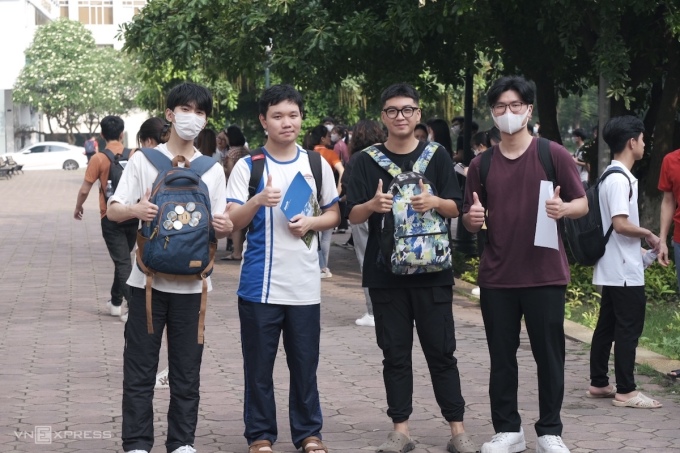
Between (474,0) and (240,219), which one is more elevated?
(474,0)

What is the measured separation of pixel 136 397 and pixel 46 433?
1.15m

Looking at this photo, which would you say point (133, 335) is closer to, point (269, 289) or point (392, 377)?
point (269, 289)

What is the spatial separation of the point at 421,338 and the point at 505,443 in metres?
0.67

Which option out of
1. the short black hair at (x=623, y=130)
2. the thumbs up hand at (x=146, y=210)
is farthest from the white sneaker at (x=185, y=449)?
the short black hair at (x=623, y=130)

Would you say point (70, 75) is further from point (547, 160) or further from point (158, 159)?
point (547, 160)

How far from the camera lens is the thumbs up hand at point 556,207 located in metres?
5.81

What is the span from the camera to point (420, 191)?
602 cm

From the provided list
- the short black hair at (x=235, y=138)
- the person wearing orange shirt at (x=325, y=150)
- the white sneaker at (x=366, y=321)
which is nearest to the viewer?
the white sneaker at (x=366, y=321)

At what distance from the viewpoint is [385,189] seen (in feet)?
20.4

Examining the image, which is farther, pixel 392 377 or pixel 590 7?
pixel 590 7

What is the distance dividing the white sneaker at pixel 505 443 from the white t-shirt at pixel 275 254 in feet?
3.68

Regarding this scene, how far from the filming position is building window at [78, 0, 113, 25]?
302ft

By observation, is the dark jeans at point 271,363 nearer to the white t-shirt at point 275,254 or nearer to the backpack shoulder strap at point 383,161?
the white t-shirt at point 275,254

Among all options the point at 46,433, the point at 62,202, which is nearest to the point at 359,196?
the point at 46,433
